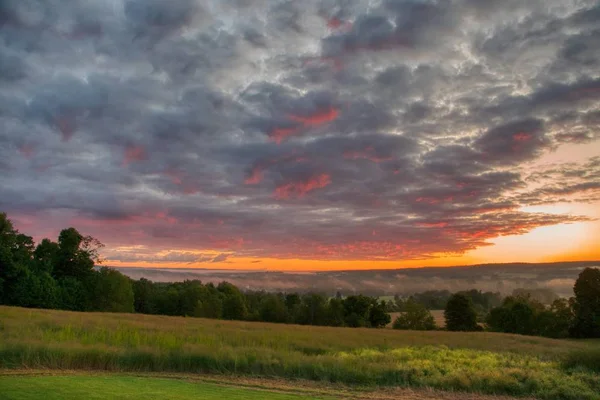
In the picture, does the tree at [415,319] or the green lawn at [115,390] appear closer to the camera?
the green lawn at [115,390]

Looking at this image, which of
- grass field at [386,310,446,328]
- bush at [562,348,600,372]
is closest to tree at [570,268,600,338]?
grass field at [386,310,446,328]

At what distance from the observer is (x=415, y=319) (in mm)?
65688

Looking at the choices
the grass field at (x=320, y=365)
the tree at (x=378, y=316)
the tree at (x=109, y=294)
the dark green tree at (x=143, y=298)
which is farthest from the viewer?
the dark green tree at (x=143, y=298)

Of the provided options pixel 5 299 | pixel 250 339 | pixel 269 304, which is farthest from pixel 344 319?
pixel 250 339

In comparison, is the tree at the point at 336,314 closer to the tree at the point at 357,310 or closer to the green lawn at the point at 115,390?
the tree at the point at 357,310

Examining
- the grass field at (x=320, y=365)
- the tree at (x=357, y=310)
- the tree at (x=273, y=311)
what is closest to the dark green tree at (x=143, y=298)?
the tree at (x=273, y=311)

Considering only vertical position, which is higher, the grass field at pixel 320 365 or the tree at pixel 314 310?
the grass field at pixel 320 365

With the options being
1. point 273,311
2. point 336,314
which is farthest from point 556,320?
point 273,311

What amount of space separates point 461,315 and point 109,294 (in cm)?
4434

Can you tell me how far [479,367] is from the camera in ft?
59.2

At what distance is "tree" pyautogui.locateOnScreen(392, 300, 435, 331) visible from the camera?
6544cm

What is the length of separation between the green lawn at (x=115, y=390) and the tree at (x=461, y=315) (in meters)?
53.7

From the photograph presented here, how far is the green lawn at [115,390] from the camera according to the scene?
9.24 meters

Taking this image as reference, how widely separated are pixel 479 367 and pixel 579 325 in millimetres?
43251
